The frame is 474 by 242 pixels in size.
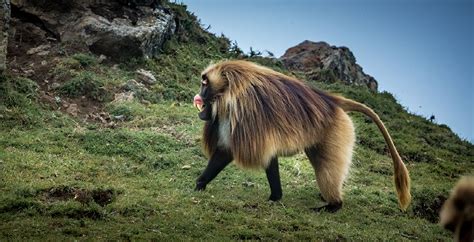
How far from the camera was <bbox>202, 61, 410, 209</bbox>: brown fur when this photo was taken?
30.8 feet

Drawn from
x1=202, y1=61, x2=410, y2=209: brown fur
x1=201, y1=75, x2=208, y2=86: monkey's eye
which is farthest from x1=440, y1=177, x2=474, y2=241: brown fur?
x1=201, y1=75, x2=208, y2=86: monkey's eye

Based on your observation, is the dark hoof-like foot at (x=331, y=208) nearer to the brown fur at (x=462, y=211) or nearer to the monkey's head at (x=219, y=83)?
the monkey's head at (x=219, y=83)

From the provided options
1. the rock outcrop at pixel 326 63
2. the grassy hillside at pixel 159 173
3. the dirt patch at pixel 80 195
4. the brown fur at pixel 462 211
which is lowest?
the dirt patch at pixel 80 195

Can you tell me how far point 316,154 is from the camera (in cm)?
984

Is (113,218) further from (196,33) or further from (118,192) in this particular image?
(196,33)

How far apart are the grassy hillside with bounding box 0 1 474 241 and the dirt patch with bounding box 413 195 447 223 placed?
0.02 metres

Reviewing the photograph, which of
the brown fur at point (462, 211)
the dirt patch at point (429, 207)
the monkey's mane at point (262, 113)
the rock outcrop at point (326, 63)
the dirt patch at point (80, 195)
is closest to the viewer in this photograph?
the brown fur at point (462, 211)

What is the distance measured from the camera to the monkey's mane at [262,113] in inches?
368

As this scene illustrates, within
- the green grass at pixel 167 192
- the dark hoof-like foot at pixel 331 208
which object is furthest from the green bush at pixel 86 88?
the dark hoof-like foot at pixel 331 208

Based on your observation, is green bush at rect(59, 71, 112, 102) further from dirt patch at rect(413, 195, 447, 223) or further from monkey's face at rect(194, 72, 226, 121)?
dirt patch at rect(413, 195, 447, 223)

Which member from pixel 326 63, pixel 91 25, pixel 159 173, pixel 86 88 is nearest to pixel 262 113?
pixel 159 173

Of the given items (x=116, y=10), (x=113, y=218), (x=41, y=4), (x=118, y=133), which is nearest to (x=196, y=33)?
(x=116, y=10)

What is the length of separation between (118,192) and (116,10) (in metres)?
8.25

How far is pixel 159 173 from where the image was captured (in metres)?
10.8
